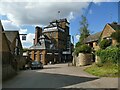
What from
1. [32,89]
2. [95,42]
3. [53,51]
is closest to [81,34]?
[53,51]

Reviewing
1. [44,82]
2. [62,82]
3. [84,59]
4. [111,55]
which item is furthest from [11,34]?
[62,82]

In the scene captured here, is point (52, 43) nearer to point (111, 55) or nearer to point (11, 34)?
point (11, 34)

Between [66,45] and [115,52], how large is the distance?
6493 cm

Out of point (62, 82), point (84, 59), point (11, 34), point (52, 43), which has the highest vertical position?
point (52, 43)

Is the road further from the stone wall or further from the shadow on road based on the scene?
the stone wall

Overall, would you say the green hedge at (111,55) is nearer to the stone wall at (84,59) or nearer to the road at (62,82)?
the road at (62,82)

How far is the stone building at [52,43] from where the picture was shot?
79.1 metres

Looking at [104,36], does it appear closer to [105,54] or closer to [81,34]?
[105,54]

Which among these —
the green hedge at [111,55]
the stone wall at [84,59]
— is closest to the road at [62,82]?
the green hedge at [111,55]

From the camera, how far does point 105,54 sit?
3428 cm

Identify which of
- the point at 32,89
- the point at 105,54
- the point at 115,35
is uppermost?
the point at 115,35

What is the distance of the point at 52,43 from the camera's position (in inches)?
3337

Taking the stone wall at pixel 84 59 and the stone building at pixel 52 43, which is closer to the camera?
the stone wall at pixel 84 59

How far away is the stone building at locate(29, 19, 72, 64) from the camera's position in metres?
79.1
